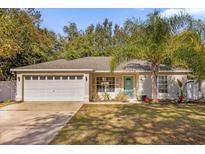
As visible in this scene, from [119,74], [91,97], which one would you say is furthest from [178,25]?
[91,97]

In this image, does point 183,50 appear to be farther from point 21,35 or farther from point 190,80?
point 21,35

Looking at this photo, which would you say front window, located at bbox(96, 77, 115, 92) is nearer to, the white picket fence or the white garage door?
the white garage door

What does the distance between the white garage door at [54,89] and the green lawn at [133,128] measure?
6413 millimetres

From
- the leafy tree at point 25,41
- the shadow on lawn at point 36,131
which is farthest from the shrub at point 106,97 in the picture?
the shadow on lawn at point 36,131

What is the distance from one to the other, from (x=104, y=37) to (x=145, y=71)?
Answer: 2101 centimetres

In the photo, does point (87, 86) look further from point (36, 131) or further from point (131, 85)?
point (36, 131)

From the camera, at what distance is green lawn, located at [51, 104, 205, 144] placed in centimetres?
859

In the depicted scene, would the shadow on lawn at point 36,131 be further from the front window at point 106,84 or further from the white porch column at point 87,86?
the front window at point 106,84

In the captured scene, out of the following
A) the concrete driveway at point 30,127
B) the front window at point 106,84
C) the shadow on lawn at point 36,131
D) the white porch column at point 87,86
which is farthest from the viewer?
the front window at point 106,84

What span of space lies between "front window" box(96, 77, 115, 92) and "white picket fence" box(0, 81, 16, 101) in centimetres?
651

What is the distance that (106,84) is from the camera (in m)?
21.6

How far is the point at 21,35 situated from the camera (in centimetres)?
2730

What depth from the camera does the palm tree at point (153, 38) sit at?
17234mm

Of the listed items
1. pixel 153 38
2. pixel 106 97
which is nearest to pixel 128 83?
pixel 106 97
